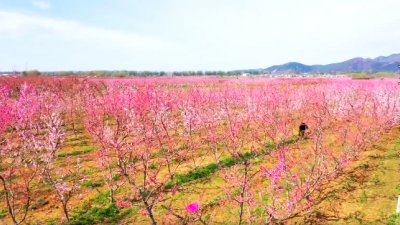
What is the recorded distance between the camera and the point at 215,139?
16406mm

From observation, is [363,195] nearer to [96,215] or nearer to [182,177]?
[182,177]

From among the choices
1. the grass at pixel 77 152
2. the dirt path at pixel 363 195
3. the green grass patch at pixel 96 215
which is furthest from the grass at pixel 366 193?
the grass at pixel 77 152

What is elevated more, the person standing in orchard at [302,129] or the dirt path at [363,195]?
the person standing in orchard at [302,129]

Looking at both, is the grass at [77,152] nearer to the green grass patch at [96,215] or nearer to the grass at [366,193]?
the green grass patch at [96,215]

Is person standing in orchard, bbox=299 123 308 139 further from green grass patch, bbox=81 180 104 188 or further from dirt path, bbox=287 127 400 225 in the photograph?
green grass patch, bbox=81 180 104 188

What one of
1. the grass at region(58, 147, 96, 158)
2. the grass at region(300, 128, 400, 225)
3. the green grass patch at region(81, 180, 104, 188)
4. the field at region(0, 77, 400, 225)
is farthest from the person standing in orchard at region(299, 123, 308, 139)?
the grass at region(58, 147, 96, 158)

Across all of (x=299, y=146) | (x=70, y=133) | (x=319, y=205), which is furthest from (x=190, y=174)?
(x=70, y=133)

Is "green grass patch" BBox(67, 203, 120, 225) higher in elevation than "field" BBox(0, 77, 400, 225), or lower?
lower

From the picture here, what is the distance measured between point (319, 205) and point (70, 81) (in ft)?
114

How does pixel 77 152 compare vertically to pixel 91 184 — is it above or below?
above

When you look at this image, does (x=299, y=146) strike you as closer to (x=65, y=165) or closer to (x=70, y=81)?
(x=65, y=165)

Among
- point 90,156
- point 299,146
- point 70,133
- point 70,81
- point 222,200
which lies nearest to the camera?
point 222,200

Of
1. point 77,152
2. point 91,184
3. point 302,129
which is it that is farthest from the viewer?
point 302,129

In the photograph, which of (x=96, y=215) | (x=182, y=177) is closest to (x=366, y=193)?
(x=182, y=177)
